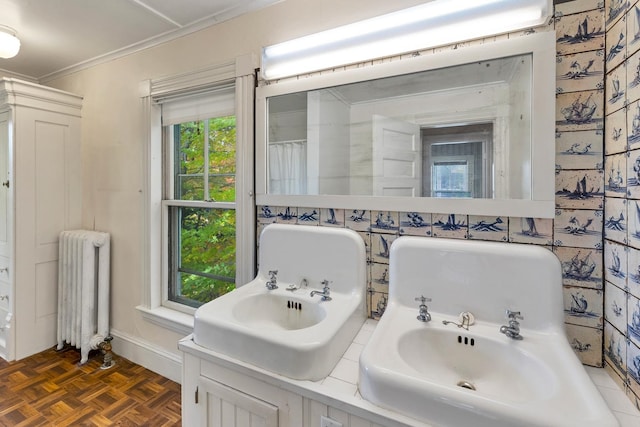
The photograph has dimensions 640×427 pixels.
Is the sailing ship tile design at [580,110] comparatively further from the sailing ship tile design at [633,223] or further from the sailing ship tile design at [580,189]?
the sailing ship tile design at [633,223]

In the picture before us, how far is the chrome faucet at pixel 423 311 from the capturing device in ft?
3.33

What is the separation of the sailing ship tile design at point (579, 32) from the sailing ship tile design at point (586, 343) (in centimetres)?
90

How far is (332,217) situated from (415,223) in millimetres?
360

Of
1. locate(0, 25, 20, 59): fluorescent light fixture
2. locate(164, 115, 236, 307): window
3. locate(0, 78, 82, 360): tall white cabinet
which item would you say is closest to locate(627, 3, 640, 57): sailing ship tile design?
locate(164, 115, 236, 307): window

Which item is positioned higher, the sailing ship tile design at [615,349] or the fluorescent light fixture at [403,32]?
the fluorescent light fixture at [403,32]

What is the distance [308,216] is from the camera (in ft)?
4.53

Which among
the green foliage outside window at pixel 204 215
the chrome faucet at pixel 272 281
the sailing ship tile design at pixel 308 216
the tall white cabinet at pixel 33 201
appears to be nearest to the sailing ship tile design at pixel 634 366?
the sailing ship tile design at pixel 308 216

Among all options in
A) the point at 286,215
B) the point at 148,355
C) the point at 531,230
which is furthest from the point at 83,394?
the point at 531,230

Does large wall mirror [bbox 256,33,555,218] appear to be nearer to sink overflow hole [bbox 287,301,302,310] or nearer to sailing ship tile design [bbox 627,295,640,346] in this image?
sailing ship tile design [bbox 627,295,640,346]

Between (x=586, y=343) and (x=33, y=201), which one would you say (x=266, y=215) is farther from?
(x=33, y=201)

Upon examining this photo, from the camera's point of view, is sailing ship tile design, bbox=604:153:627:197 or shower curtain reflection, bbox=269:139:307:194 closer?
sailing ship tile design, bbox=604:153:627:197

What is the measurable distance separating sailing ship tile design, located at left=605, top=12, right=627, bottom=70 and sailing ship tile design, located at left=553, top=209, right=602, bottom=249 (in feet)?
1.46

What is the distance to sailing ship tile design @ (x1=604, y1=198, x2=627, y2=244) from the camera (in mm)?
819

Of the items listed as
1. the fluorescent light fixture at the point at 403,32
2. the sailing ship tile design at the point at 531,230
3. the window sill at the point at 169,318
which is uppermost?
the fluorescent light fixture at the point at 403,32
